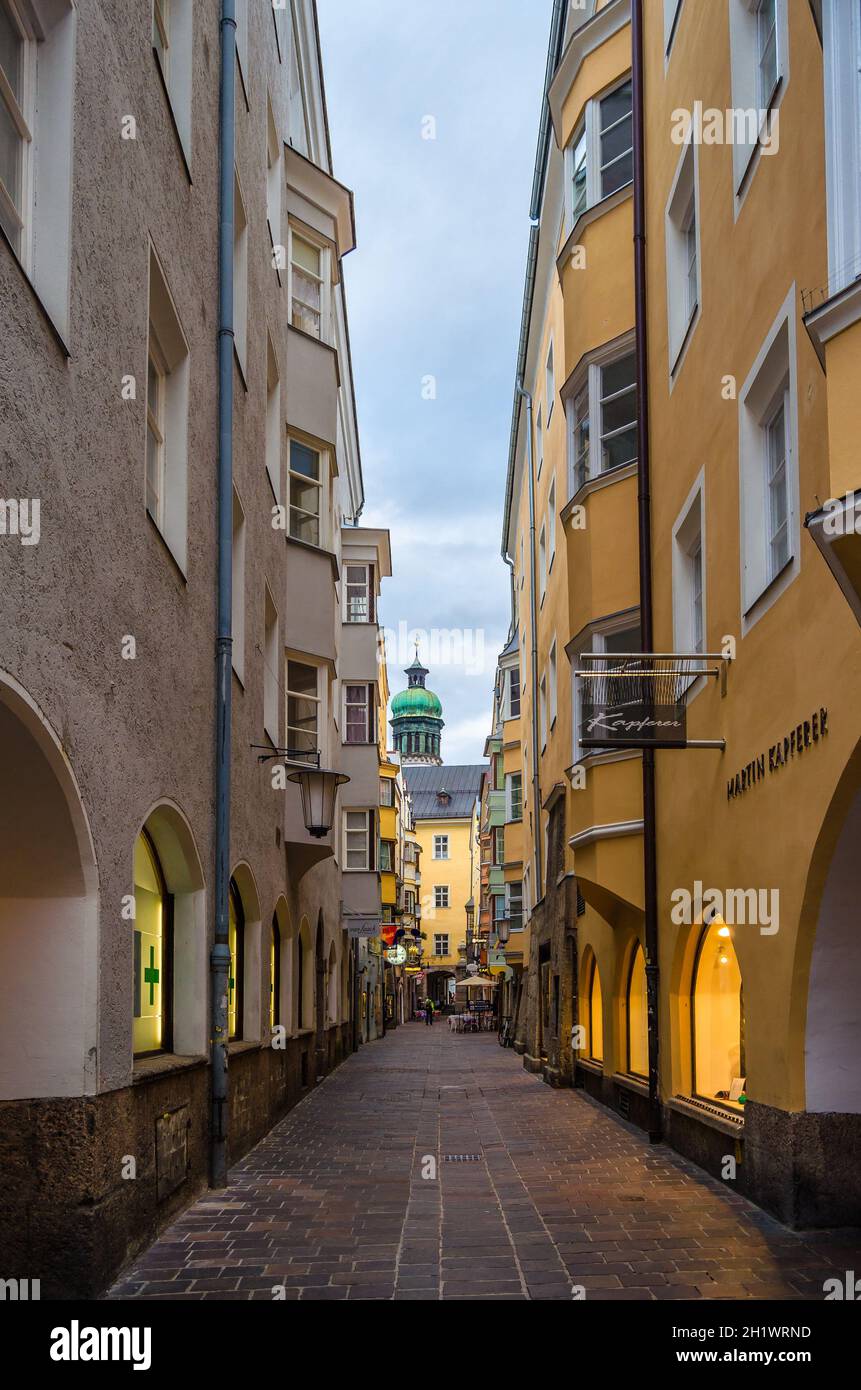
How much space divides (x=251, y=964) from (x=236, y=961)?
10.5 inches

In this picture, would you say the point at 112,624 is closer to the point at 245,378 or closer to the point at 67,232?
the point at 67,232

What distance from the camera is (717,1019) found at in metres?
12.8

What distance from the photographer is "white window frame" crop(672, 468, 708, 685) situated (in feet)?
43.2

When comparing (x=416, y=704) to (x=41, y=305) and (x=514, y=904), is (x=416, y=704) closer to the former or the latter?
(x=514, y=904)

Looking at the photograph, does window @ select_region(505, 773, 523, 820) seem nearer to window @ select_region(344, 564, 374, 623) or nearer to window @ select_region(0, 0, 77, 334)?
window @ select_region(344, 564, 374, 623)

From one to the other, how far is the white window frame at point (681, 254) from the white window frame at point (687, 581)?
1.61 meters

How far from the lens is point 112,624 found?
7973mm

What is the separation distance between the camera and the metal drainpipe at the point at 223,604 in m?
11.5

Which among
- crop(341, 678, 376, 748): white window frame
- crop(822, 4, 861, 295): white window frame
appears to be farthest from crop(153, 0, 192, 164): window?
crop(341, 678, 376, 748): white window frame

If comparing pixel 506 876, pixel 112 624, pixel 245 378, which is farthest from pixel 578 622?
pixel 506 876

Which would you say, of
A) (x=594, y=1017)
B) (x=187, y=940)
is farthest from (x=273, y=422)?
(x=594, y=1017)

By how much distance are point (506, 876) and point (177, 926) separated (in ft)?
107

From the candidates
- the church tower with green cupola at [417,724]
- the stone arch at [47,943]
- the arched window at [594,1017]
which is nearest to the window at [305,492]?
the arched window at [594,1017]

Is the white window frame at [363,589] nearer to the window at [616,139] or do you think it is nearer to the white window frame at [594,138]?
the white window frame at [594,138]
